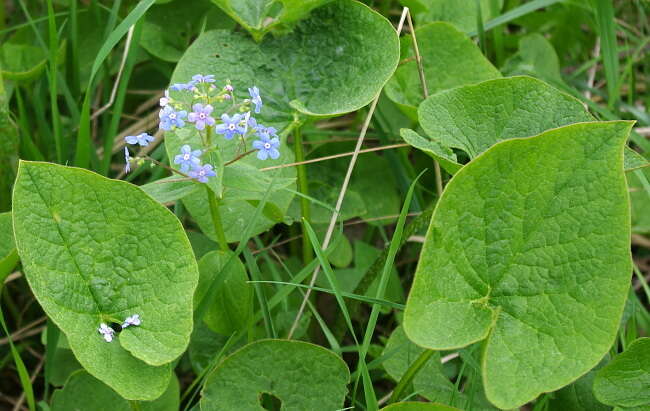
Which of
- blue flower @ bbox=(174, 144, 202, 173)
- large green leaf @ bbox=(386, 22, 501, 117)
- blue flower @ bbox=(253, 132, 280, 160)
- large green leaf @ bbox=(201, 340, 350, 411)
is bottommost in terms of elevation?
large green leaf @ bbox=(201, 340, 350, 411)

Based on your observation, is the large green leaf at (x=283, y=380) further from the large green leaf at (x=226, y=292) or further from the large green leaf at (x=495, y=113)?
the large green leaf at (x=495, y=113)

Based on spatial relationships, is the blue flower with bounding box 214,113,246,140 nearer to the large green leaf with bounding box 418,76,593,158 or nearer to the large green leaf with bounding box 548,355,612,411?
the large green leaf with bounding box 418,76,593,158

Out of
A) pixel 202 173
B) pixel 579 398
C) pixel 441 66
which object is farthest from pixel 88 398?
pixel 441 66

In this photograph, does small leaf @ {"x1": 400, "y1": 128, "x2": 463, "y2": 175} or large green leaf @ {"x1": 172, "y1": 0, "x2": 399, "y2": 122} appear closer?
small leaf @ {"x1": 400, "y1": 128, "x2": 463, "y2": 175}

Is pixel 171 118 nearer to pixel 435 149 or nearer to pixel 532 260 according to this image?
pixel 435 149

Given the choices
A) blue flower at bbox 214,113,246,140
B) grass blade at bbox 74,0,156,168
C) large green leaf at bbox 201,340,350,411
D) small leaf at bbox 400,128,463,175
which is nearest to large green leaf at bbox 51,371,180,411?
large green leaf at bbox 201,340,350,411

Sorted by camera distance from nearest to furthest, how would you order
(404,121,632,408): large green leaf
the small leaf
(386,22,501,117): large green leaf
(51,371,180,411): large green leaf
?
(404,121,632,408): large green leaf, the small leaf, (51,371,180,411): large green leaf, (386,22,501,117): large green leaf

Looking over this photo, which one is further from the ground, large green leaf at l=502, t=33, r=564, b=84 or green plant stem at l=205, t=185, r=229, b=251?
green plant stem at l=205, t=185, r=229, b=251
